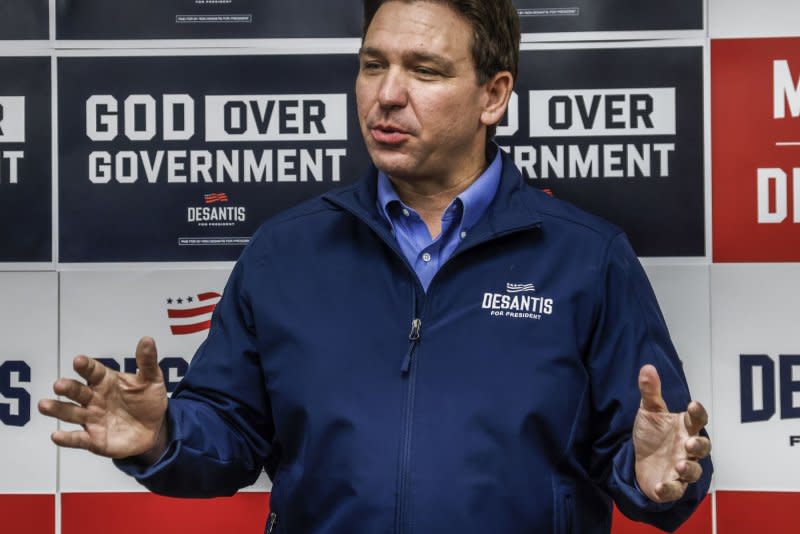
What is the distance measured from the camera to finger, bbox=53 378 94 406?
3.68 ft

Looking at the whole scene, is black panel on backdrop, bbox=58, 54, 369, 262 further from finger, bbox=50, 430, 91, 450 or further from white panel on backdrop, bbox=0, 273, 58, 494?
finger, bbox=50, 430, 91, 450

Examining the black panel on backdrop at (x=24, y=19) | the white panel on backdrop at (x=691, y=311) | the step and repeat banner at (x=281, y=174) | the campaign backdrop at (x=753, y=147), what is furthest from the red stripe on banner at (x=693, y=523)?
the black panel on backdrop at (x=24, y=19)

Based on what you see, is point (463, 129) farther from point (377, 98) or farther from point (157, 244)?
point (157, 244)

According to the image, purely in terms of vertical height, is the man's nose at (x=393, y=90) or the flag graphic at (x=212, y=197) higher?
the man's nose at (x=393, y=90)

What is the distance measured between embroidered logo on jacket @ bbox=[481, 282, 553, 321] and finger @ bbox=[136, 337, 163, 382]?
1.49 ft

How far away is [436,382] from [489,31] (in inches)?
20.7

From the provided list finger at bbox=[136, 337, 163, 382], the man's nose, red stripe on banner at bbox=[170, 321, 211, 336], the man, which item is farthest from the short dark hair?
red stripe on banner at bbox=[170, 321, 211, 336]

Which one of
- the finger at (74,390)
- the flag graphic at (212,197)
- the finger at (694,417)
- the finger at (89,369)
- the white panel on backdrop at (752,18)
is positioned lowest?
the finger at (694,417)

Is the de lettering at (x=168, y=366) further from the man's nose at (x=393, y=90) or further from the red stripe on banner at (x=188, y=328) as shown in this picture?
the man's nose at (x=393, y=90)

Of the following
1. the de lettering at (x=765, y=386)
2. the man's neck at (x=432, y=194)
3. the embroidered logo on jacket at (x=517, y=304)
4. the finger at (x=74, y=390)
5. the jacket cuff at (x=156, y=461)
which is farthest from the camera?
the de lettering at (x=765, y=386)

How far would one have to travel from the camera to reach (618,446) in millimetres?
1417

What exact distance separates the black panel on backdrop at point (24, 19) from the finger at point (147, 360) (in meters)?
1.08

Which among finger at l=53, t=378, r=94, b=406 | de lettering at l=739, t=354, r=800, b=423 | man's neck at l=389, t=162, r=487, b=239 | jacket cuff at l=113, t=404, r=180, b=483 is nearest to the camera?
finger at l=53, t=378, r=94, b=406

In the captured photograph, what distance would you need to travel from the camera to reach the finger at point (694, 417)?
115 cm
